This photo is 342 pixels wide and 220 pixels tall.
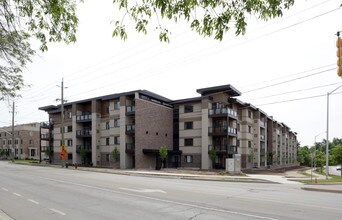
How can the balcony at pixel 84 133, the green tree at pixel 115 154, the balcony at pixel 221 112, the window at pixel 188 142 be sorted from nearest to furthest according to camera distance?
the balcony at pixel 221 112
the green tree at pixel 115 154
the window at pixel 188 142
the balcony at pixel 84 133

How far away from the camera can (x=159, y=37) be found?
21.5ft

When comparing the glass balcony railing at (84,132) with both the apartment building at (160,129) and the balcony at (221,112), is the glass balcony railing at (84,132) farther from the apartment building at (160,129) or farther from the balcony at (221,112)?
the balcony at (221,112)

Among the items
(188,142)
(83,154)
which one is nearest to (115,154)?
(83,154)

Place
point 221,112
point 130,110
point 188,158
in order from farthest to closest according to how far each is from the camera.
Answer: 1. point 188,158
2. point 130,110
3. point 221,112

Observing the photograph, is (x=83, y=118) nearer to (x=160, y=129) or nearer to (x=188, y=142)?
(x=160, y=129)

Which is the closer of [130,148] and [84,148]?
[130,148]

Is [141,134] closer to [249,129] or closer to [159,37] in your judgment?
[249,129]

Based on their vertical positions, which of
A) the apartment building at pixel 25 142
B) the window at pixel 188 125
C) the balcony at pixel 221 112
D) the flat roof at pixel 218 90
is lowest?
the apartment building at pixel 25 142

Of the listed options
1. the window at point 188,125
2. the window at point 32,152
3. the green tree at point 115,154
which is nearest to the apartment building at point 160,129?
the window at point 188,125

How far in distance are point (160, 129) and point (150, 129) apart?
268 centimetres

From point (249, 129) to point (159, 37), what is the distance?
52872 mm

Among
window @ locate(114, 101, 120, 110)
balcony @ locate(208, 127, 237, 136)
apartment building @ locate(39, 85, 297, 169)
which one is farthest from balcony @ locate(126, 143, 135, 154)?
balcony @ locate(208, 127, 237, 136)

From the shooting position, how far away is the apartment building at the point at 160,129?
46031mm

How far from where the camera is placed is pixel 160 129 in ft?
164
